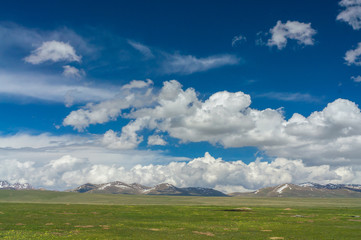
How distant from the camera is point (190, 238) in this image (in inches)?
1873

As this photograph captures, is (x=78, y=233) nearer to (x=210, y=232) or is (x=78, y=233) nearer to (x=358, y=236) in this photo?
(x=210, y=232)

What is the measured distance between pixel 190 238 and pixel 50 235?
2295cm

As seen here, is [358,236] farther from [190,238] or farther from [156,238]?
[156,238]

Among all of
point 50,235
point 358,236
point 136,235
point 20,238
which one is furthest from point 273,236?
point 20,238

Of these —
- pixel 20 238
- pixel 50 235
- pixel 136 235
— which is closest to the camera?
pixel 20 238

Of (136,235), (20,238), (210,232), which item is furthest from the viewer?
(210,232)

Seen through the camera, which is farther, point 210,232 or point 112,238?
point 210,232

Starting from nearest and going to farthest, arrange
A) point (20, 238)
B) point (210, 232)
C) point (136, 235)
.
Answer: point (20, 238)
point (136, 235)
point (210, 232)

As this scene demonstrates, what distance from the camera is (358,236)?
50281mm

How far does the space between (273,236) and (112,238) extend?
90.8ft

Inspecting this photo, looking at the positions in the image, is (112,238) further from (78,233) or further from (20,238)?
(20,238)

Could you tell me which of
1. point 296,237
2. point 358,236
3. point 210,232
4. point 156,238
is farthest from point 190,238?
point 358,236

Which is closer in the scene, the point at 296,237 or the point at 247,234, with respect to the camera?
the point at 296,237

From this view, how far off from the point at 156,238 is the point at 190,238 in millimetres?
5645
